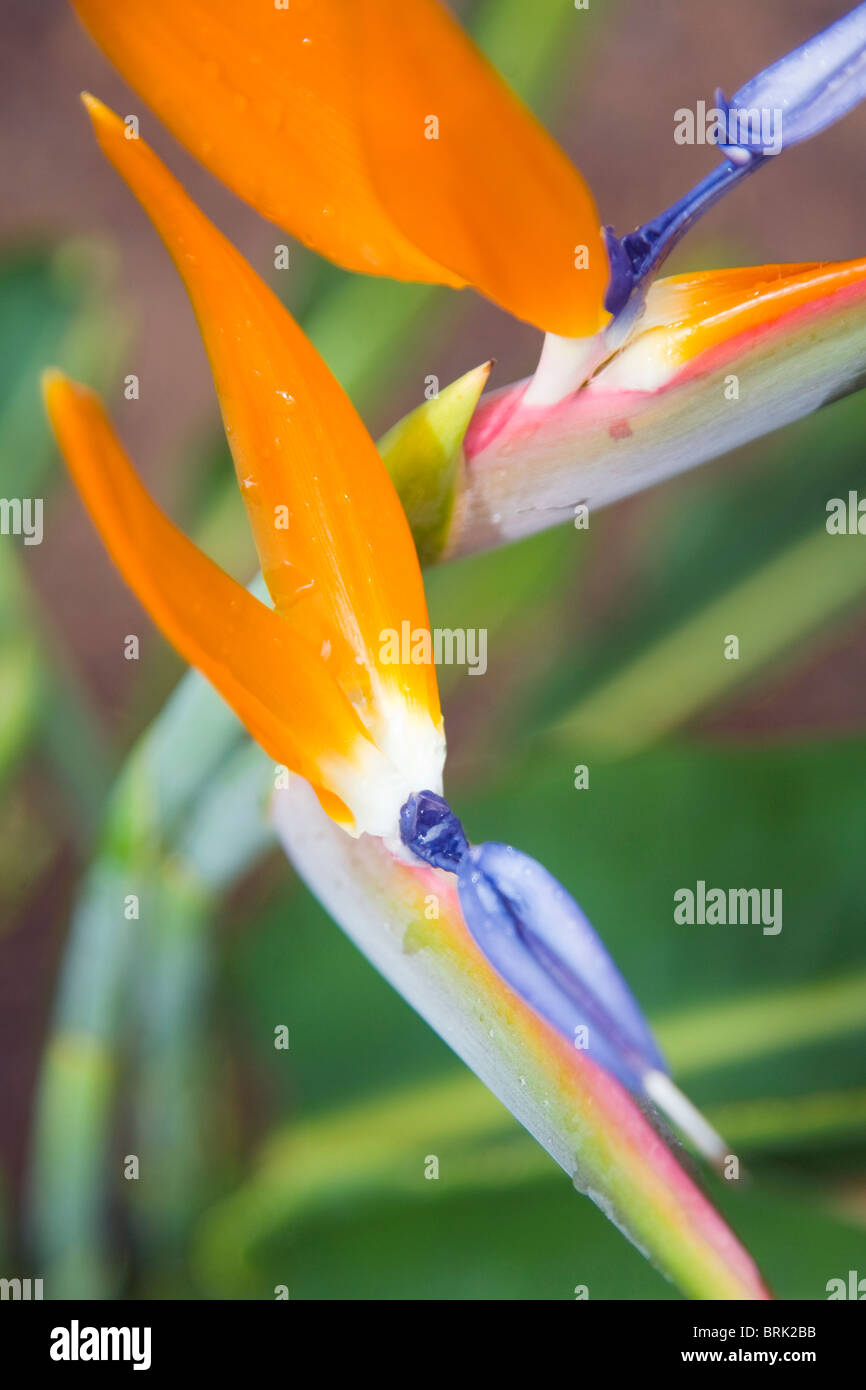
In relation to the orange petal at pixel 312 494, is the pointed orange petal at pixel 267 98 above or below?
above

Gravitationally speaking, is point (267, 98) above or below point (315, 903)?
above

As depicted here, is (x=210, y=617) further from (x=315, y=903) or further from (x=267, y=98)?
(x=315, y=903)

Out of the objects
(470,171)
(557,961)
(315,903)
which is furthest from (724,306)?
(315,903)

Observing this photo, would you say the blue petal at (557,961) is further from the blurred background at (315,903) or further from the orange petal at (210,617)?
the blurred background at (315,903)

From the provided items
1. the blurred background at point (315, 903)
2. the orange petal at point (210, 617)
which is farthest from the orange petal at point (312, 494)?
the blurred background at point (315, 903)

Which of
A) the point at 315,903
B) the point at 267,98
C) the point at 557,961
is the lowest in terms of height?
the point at 557,961

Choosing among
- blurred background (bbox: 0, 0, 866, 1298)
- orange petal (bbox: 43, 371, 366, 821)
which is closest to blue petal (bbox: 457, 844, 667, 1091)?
orange petal (bbox: 43, 371, 366, 821)
